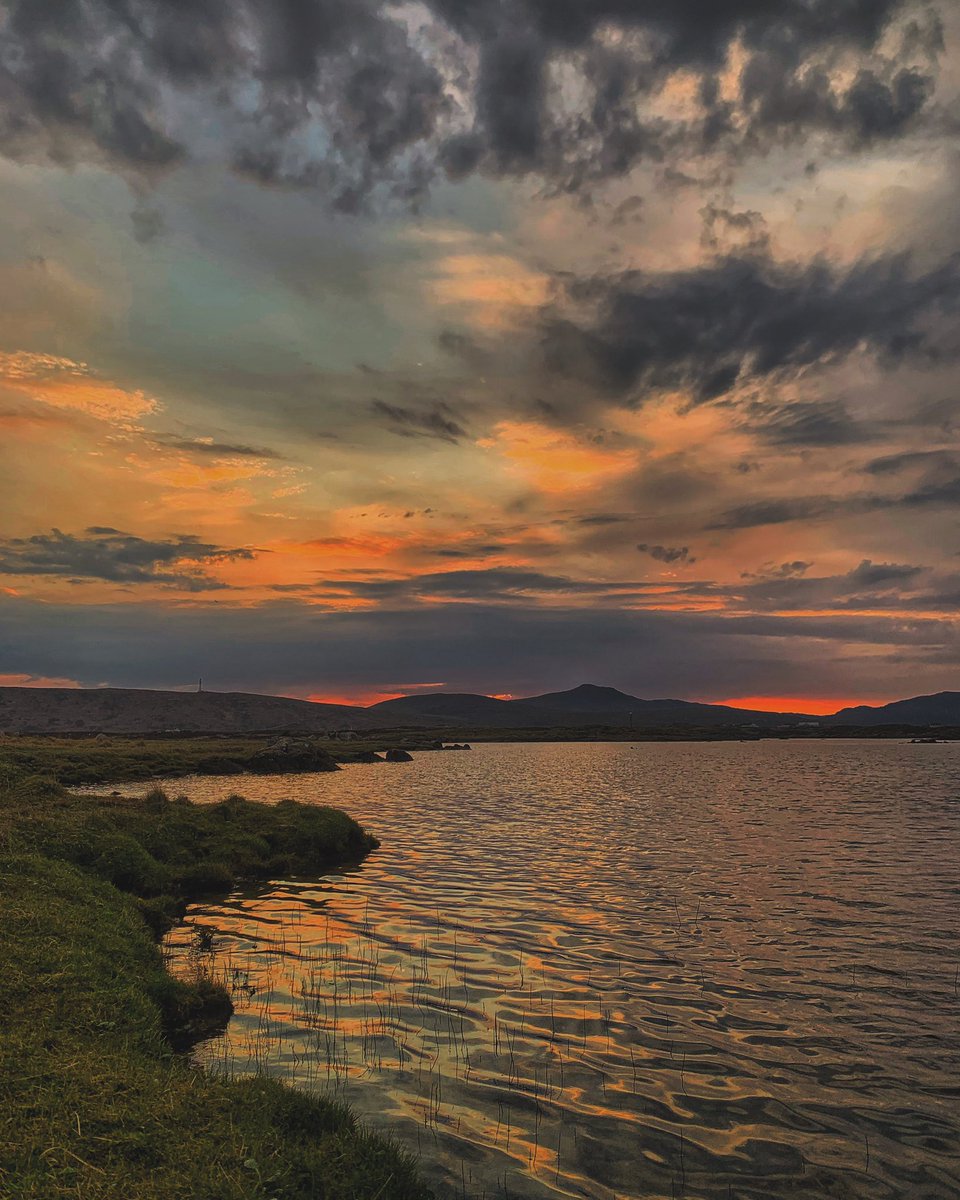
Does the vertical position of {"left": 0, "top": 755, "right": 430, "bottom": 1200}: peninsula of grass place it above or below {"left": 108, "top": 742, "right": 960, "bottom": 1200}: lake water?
above

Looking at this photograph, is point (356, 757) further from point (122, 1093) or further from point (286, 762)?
point (122, 1093)

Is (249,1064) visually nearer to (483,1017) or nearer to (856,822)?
(483,1017)

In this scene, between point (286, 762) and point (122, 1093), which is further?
point (286, 762)

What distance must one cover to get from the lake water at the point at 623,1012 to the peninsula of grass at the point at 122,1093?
4.93 feet

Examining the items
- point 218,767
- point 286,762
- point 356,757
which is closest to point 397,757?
point 356,757

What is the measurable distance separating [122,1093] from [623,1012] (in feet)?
34.8

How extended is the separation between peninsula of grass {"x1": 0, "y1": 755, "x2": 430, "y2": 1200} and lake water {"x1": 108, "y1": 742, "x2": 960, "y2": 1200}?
1502 mm

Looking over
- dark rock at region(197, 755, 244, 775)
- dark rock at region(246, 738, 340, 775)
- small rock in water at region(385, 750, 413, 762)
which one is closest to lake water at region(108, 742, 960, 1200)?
dark rock at region(197, 755, 244, 775)

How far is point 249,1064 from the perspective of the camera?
1314 cm

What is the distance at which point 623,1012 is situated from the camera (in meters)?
16.1

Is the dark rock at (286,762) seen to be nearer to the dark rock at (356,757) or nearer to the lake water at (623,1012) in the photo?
the dark rock at (356,757)

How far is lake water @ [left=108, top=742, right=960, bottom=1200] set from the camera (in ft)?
35.5

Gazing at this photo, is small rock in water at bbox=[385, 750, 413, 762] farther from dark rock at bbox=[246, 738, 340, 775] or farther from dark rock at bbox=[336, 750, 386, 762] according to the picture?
dark rock at bbox=[246, 738, 340, 775]

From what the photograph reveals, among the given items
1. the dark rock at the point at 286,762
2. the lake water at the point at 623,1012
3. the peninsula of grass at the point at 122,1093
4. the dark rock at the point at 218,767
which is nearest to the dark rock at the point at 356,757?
the dark rock at the point at 286,762
